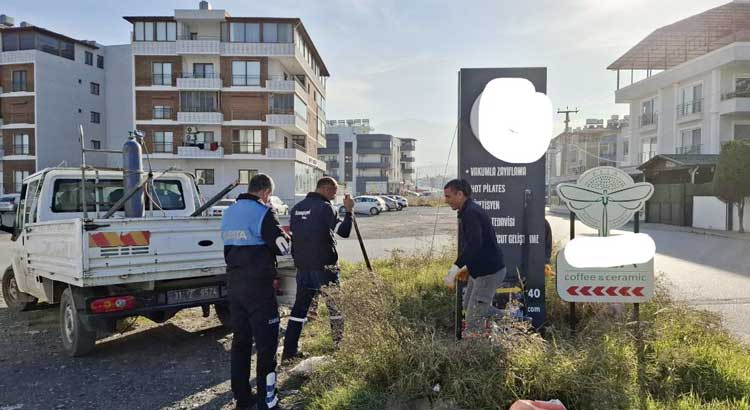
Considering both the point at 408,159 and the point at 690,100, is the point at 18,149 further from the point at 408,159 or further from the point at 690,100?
the point at 408,159

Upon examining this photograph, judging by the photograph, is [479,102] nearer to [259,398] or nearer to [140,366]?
[259,398]

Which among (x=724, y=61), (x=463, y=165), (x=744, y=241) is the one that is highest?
(x=724, y=61)

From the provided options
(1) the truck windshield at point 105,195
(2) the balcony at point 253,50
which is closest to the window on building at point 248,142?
(2) the balcony at point 253,50

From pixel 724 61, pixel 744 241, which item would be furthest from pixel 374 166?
pixel 744 241

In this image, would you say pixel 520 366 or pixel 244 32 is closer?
pixel 520 366

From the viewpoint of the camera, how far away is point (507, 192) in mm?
5859

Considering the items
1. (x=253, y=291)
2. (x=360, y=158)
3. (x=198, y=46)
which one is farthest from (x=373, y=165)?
(x=253, y=291)

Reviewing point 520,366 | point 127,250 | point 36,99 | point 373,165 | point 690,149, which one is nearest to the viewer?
point 520,366

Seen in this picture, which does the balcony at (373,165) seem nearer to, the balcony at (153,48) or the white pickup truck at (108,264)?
the balcony at (153,48)

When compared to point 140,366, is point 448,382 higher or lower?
higher

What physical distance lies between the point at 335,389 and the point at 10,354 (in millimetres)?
4122

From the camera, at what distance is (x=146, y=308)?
5371mm

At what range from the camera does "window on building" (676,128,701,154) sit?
3762 cm

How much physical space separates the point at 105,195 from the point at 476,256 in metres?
5.24
